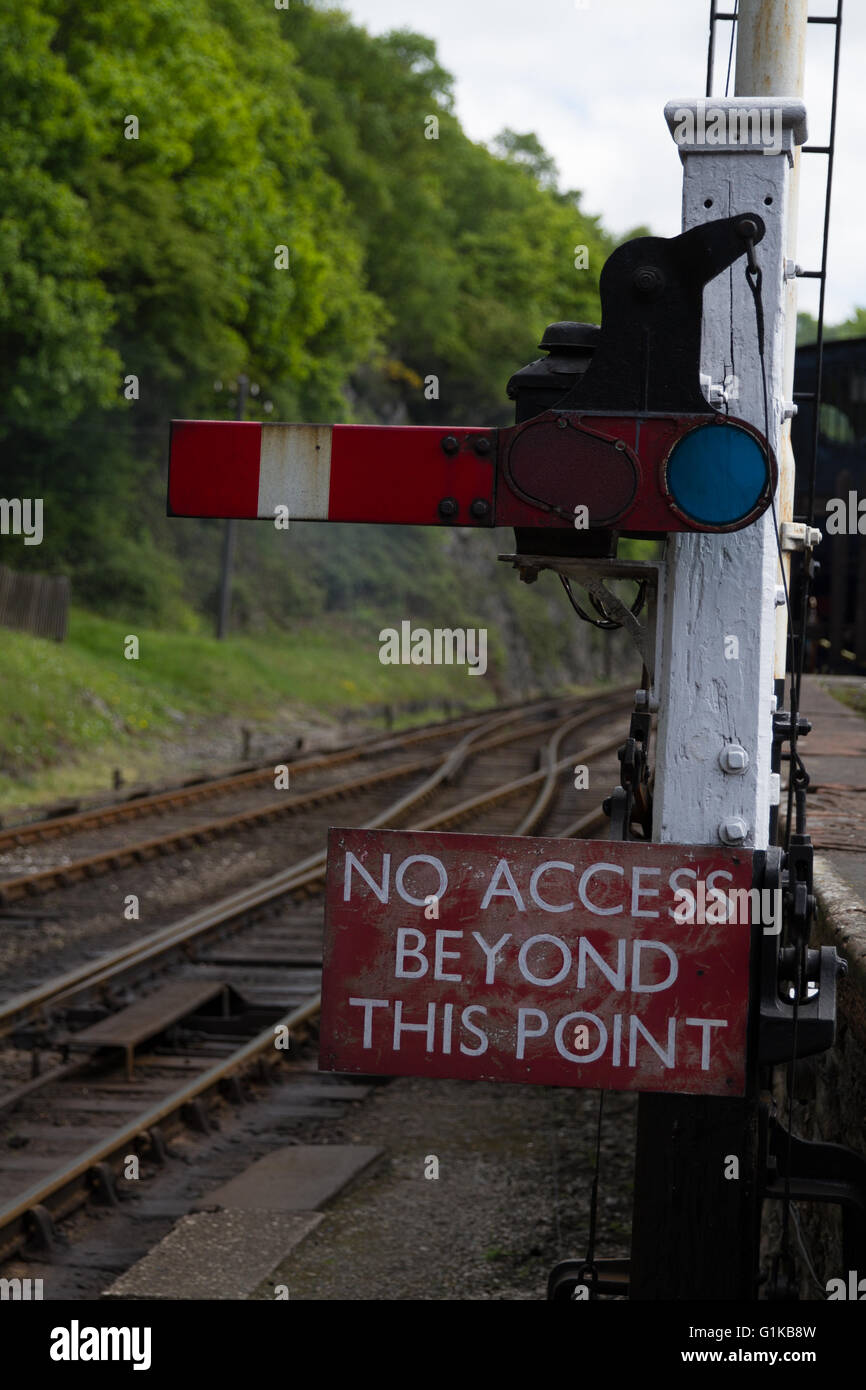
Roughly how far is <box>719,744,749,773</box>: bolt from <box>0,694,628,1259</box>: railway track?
399cm

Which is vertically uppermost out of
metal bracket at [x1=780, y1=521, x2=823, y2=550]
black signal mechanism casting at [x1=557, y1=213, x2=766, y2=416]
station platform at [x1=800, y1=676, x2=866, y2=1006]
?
black signal mechanism casting at [x1=557, y1=213, x2=766, y2=416]

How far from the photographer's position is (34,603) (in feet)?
82.4

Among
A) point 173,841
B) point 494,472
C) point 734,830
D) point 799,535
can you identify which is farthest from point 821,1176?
point 173,841

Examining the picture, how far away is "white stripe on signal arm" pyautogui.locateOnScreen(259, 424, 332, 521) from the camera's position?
7.84 ft

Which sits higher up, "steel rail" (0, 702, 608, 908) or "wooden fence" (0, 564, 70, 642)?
"wooden fence" (0, 564, 70, 642)

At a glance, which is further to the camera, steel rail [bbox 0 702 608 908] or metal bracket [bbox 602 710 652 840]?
steel rail [bbox 0 702 608 908]

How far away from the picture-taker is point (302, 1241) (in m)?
5.65

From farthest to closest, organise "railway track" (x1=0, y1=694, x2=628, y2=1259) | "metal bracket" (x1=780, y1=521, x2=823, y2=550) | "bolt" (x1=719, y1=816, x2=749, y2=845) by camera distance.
Answer: "railway track" (x1=0, y1=694, x2=628, y2=1259) < "metal bracket" (x1=780, y1=521, x2=823, y2=550) < "bolt" (x1=719, y1=816, x2=749, y2=845)

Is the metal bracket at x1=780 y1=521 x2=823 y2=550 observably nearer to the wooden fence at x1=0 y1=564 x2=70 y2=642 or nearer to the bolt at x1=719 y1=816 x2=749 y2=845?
the bolt at x1=719 y1=816 x2=749 y2=845

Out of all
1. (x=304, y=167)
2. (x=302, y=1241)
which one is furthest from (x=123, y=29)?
(x=302, y=1241)

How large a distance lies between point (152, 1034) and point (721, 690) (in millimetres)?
6046

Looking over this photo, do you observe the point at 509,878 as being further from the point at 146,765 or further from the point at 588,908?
the point at 146,765

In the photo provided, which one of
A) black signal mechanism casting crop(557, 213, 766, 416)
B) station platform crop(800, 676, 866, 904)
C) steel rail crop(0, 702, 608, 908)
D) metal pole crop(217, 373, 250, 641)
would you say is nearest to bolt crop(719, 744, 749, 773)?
black signal mechanism casting crop(557, 213, 766, 416)
